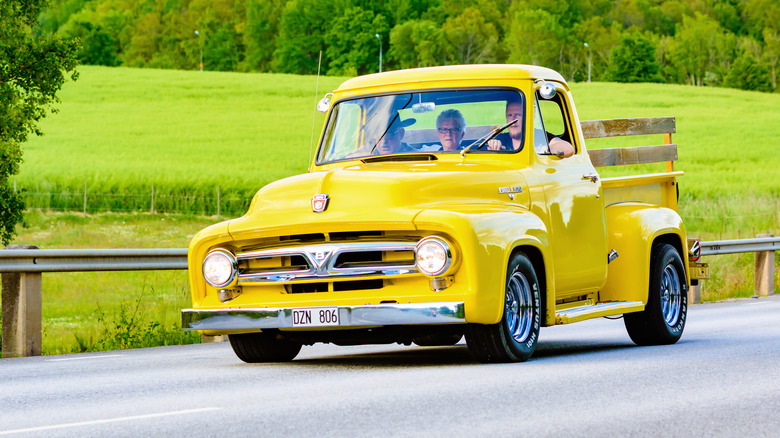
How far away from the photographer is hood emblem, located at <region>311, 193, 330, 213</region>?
879 centimetres

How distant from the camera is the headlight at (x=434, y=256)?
27.7ft

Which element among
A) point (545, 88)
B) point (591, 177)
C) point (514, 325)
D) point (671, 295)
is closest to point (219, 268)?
point (514, 325)

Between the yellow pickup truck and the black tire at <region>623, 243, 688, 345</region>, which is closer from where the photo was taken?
the yellow pickup truck

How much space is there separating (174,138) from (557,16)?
346ft

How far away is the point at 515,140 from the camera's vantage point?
9.90m

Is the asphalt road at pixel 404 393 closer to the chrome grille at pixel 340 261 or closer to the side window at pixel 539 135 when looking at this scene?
the chrome grille at pixel 340 261

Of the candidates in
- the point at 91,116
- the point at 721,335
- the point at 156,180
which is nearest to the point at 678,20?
the point at 91,116

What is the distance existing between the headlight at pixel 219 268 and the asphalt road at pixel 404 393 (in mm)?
695

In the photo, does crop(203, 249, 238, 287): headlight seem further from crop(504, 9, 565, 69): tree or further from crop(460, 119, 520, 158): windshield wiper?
crop(504, 9, 565, 69): tree

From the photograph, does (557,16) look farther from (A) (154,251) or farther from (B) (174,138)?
(A) (154,251)

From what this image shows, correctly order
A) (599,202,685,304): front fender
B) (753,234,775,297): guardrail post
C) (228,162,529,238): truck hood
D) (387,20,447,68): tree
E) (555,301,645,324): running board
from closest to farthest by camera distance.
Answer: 1. (228,162,529,238): truck hood
2. (555,301,645,324): running board
3. (599,202,685,304): front fender
4. (753,234,775,297): guardrail post
5. (387,20,447,68): tree

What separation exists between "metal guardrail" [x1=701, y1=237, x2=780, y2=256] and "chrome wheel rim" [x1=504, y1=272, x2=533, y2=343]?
402 inches

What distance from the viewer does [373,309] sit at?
844 centimetres

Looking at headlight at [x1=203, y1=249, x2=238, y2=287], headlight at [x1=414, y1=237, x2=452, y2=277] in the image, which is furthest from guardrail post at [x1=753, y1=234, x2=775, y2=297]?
headlight at [x1=203, y1=249, x2=238, y2=287]
